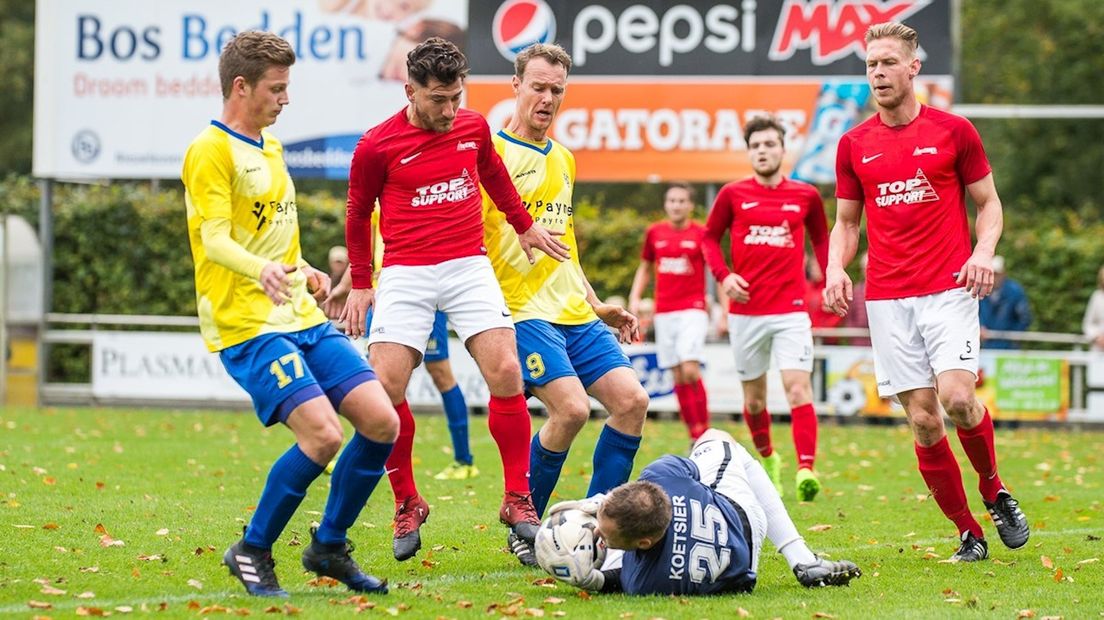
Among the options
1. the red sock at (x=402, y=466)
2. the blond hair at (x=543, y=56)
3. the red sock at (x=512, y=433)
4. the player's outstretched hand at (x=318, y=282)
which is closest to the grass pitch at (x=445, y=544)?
the red sock at (x=402, y=466)

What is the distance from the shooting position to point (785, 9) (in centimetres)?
1964

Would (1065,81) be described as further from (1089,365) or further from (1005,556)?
(1005,556)

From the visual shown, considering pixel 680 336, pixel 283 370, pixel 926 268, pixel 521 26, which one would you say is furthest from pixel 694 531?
pixel 521 26

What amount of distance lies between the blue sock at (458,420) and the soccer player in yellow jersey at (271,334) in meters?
5.01

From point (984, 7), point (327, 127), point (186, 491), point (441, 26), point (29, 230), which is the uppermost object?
point (984, 7)

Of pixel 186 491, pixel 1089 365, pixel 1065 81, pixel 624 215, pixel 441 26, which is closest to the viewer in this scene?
pixel 186 491

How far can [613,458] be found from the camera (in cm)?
779

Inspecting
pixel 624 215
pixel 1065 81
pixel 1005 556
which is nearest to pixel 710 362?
pixel 624 215

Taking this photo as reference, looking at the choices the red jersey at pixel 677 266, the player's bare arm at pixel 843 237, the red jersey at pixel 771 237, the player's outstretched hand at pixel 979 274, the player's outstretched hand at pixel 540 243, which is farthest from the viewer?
the red jersey at pixel 677 266

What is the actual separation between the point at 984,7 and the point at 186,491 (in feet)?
98.2

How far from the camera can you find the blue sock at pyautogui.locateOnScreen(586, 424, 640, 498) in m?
7.76

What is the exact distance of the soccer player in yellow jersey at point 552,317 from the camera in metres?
7.63

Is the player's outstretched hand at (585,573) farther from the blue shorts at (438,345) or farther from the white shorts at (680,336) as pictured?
the white shorts at (680,336)

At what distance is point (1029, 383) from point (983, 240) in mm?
11731
